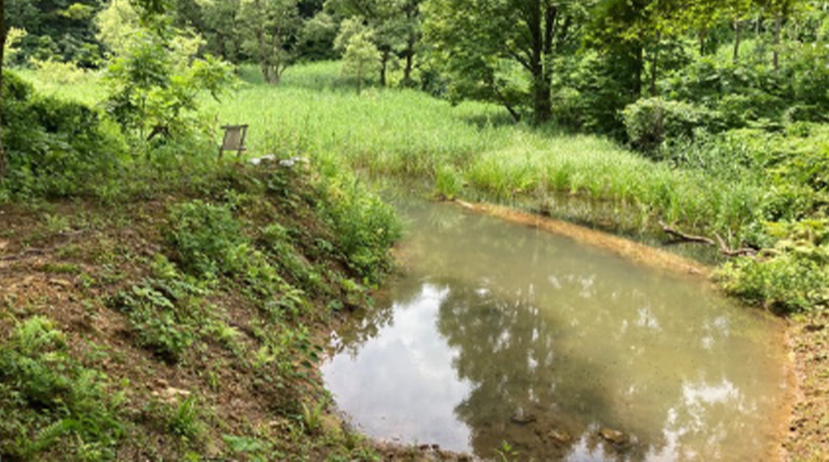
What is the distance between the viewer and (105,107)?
338 inches

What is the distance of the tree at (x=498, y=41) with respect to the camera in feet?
61.5

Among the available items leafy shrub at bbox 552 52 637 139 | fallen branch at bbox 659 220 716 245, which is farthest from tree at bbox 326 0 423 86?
fallen branch at bbox 659 220 716 245

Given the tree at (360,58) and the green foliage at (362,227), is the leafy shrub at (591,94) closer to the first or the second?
the green foliage at (362,227)

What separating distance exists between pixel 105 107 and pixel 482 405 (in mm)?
6663

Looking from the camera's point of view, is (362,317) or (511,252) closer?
(362,317)

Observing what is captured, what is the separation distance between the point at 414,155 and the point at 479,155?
1.53m

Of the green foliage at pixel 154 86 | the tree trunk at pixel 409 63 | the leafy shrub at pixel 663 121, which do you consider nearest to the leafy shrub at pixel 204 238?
the green foliage at pixel 154 86

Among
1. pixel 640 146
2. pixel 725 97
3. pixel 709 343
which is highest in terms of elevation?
pixel 725 97

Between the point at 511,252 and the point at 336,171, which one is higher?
the point at 336,171

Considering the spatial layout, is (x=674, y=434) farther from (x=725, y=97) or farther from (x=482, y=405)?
(x=725, y=97)

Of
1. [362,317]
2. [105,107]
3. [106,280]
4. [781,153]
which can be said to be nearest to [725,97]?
[781,153]

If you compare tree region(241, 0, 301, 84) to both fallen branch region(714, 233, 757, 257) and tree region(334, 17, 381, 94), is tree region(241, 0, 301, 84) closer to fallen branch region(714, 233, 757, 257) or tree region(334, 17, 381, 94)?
tree region(334, 17, 381, 94)

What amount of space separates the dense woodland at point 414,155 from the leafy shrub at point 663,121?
47mm

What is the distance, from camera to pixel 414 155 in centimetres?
1401
